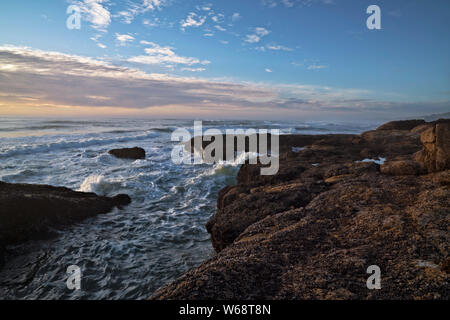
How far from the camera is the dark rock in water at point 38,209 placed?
5.30 m

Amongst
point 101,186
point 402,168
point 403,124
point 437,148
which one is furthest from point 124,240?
point 403,124

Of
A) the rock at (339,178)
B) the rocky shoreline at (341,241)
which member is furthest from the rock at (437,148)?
the rock at (339,178)

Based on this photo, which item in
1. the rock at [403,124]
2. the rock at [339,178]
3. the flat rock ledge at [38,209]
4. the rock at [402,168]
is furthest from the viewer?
the rock at [403,124]

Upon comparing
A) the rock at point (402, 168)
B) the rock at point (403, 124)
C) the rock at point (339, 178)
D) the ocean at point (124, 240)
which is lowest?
the ocean at point (124, 240)

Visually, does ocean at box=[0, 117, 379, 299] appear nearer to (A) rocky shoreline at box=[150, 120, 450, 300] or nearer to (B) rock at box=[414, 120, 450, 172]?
(A) rocky shoreline at box=[150, 120, 450, 300]

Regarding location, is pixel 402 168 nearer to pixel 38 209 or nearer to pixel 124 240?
pixel 124 240

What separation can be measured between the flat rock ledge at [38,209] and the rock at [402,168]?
7.29m

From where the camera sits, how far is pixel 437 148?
15.1 feet

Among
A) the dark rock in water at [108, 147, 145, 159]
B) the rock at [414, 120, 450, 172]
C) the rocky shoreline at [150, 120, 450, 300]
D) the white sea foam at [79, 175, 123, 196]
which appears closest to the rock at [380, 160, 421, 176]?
the rocky shoreline at [150, 120, 450, 300]

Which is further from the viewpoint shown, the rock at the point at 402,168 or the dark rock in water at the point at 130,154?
the dark rock in water at the point at 130,154

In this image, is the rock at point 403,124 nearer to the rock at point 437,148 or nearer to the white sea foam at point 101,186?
the rock at point 437,148

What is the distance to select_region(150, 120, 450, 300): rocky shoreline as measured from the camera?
7.40 feet
